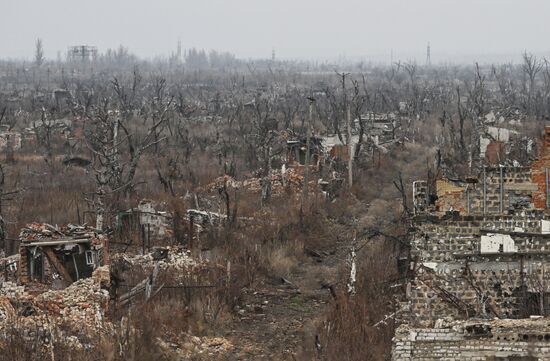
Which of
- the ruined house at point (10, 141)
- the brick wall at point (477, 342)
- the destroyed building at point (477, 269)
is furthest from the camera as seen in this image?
the ruined house at point (10, 141)

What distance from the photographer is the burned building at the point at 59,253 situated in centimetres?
1189

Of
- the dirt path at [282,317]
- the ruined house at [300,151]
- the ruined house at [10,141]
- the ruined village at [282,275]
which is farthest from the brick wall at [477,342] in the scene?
the ruined house at [10,141]

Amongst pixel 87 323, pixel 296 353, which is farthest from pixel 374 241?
pixel 87 323

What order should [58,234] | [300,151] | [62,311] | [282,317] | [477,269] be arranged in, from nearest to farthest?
[62,311], [477,269], [58,234], [282,317], [300,151]

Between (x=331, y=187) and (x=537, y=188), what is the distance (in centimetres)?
1101

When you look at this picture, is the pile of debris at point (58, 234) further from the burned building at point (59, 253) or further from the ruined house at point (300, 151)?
the ruined house at point (300, 151)

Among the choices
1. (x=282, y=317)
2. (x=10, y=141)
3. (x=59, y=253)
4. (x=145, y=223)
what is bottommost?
(x=282, y=317)

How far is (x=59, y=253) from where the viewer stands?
1252cm

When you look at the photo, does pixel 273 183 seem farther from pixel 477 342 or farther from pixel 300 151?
pixel 477 342

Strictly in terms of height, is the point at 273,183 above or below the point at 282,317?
above

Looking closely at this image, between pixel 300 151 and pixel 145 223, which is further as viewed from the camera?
pixel 300 151

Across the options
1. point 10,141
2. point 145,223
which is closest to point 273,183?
point 145,223

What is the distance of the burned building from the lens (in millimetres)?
11891

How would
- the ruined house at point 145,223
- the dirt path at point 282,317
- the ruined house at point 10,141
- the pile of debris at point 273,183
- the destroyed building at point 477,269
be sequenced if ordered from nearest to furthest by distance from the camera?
the destroyed building at point 477,269 → the dirt path at point 282,317 → the ruined house at point 145,223 → the pile of debris at point 273,183 → the ruined house at point 10,141
